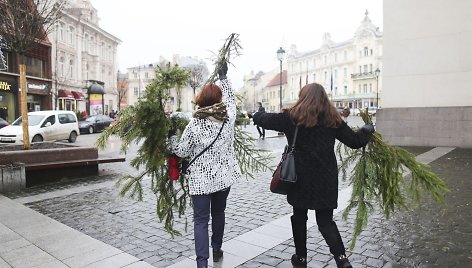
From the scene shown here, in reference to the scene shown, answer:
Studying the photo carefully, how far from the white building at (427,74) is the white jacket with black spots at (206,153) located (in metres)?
12.9

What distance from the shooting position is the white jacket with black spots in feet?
12.3

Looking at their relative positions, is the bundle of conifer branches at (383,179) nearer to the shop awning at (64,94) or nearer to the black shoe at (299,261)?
the black shoe at (299,261)

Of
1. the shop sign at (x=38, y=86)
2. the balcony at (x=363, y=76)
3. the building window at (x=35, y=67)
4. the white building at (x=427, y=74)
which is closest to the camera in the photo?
the white building at (x=427, y=74)

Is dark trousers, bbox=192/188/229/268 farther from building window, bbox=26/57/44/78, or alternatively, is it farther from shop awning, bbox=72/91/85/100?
shop awning, bbox=72/91/85/100

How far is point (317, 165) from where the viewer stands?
3670 mm

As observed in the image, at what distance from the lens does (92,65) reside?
5253cm

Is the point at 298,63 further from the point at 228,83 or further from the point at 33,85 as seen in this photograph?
the point at 228,83

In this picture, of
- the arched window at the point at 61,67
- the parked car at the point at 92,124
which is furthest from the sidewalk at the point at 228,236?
the arched window at the point at 61,67

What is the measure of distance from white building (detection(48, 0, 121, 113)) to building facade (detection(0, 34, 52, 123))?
1.21 metres

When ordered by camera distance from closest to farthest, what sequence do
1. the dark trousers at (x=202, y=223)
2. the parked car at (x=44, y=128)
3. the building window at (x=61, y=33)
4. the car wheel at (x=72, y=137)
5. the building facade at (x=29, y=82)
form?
the dark trousers at (x=202, y=223) → the parked car at (x=44, y=128) → the car wheel at (x=72, y=137) → the building facade at (x=29, y=82) → the building window at (x=61, y=33)

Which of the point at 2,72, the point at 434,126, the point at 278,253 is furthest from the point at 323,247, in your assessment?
the point at 2,72

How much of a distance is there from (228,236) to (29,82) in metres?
36.1

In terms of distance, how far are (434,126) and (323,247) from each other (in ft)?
38.9

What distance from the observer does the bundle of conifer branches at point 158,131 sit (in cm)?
386
